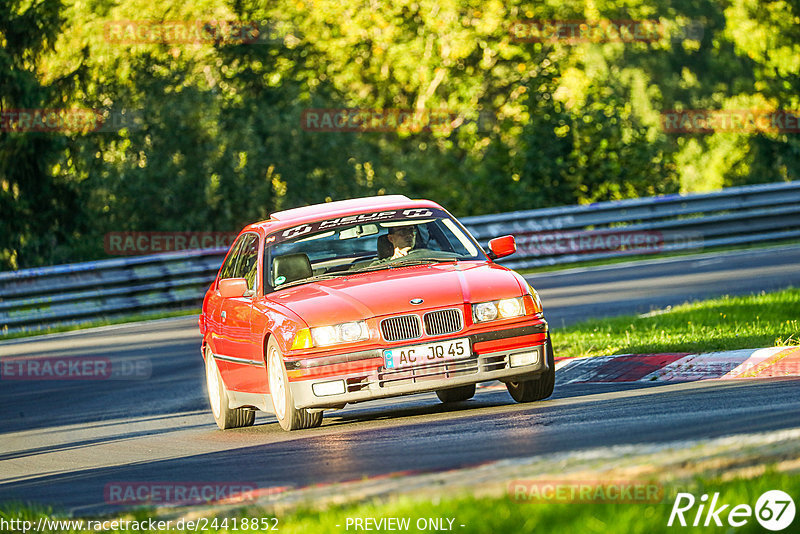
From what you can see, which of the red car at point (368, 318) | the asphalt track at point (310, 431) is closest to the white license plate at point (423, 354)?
the red car at point (368, 318)

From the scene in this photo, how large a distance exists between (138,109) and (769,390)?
20.3m

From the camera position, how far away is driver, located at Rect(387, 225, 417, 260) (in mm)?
10586

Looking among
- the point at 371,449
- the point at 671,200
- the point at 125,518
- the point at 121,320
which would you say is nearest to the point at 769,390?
the point at 371,449

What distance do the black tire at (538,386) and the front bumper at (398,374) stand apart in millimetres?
441

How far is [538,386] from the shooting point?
985cm

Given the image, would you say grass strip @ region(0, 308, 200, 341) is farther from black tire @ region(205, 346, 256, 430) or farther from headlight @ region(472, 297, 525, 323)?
headlight @ region(472, 297, 525, 323)

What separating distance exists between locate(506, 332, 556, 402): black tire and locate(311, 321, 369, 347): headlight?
1.43 meters

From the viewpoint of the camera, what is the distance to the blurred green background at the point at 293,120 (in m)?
26.1

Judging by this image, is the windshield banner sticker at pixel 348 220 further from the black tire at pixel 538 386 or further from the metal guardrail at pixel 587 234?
the metal guardrail at pixel 587 234

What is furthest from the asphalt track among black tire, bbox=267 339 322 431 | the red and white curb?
the red and white curb

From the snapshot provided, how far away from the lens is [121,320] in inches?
814

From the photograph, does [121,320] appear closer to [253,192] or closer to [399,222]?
[253,192]

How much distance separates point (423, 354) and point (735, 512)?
4.49m

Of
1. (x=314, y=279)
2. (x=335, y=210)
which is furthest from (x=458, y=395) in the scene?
(x=335, y=210)
